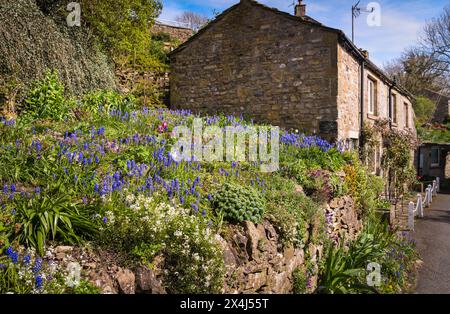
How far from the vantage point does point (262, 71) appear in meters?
11.8

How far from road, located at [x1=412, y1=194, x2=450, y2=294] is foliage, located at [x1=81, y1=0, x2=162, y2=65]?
1038 cm

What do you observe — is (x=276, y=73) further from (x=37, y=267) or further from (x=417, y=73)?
(x=417, y=73)

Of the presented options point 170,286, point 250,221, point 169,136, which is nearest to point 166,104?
point 169,136

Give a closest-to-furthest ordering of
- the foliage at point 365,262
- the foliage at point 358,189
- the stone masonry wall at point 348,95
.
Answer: the foliage at point 365,262 < the foliage at point 358,189 < the stone masonry wall at point 348,95

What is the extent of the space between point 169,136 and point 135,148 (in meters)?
1.54

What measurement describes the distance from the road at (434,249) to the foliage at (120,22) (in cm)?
1038

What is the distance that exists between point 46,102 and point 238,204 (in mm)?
5229

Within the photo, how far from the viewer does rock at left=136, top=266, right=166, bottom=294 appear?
3.50 metres

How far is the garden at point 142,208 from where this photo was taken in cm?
348

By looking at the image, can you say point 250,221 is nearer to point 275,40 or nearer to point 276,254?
point 276,254

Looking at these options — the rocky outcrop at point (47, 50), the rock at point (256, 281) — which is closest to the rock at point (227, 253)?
the rock at point (256, 281)

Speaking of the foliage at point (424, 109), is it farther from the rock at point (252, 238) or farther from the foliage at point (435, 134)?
the rock at point (252, 238)

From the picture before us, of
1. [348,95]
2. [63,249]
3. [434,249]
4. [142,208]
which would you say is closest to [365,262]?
[434,249]

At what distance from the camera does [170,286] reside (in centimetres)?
374
